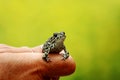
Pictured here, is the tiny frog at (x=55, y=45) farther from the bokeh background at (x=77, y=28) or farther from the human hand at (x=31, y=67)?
the bokeh background at (x=77, y=28)

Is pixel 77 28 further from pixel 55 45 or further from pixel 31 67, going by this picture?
pixel 31 67

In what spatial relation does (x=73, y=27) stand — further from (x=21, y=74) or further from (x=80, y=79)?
(x=21, y=74)

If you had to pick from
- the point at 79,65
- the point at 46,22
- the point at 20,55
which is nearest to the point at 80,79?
the point at 79,65

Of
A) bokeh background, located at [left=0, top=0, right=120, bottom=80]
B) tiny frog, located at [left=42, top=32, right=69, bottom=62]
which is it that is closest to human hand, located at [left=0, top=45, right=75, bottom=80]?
tiny frog, located at [left=42, top=32, right=69, bottom=62]

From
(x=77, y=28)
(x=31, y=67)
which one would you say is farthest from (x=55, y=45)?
(x=77, y=28)

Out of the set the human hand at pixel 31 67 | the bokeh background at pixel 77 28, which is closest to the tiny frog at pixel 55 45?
the human hand at pixel 31 67

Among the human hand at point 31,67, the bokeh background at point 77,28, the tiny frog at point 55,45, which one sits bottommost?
the human hand at point 31,67
